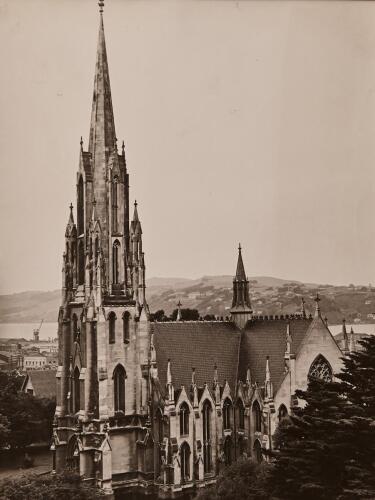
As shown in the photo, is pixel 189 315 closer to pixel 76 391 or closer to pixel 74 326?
pixel 74 326

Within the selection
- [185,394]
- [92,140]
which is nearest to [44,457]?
[185,394]

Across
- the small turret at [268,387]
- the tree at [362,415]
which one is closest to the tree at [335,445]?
the tree at [362,415]

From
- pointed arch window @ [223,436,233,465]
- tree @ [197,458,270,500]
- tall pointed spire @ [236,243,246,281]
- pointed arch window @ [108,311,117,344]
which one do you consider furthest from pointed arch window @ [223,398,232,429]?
tree @ [197,458,270,500]

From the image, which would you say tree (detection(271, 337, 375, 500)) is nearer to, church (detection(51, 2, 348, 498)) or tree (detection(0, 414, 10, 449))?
church (detection(51, 2, 348, 498))

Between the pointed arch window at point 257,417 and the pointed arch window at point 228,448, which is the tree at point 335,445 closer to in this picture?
the pointed arch window at point 257,417

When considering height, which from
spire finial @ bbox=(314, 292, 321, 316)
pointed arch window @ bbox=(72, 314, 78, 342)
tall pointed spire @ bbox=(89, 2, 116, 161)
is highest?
tall pointed spire @ bbox=(89, 2, 116, 161)

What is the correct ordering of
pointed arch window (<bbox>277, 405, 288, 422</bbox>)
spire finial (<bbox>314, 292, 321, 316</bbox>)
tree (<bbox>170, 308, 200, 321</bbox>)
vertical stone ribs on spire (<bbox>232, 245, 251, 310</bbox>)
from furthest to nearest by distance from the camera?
tree (<bbox>170, 308, 200, 321</bbox>)
vertical stone ribs on spire (<bbox>232, 245, 251, 310</bbox>)
pointed arch window (<bbox>277, 405, 288, 422</bbox>)
spire finial (<bbox>314, 292, 321, 316</bbox>)

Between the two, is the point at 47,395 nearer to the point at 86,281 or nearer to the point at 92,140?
the point at 86,281
